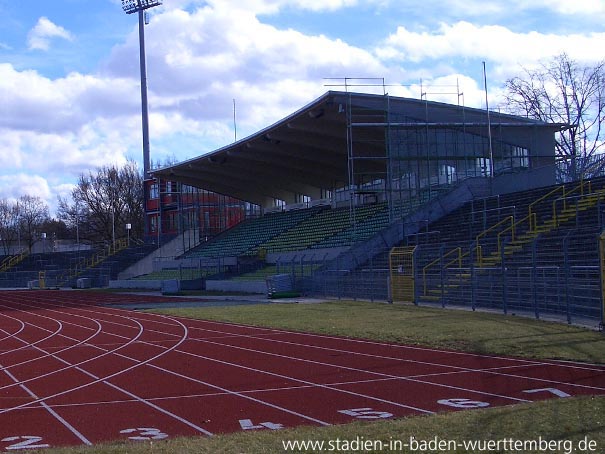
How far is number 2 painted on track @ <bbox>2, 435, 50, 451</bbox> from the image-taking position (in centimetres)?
829

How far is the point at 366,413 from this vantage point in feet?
31.4

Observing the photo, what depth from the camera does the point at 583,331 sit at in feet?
55.3

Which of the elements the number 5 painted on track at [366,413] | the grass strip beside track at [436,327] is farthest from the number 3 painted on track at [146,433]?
the grass strip beside track at [436,327]

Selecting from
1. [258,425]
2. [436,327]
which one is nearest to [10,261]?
[436,327]

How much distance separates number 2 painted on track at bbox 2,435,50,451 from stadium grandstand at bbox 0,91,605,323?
13.1 metres

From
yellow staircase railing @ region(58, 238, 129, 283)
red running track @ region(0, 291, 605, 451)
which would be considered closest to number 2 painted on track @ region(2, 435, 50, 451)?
red running track @ region(0, 291, 605, 451)

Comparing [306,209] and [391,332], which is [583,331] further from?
[306,209]

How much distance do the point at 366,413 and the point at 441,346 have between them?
6.68 meters

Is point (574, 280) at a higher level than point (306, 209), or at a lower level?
lower

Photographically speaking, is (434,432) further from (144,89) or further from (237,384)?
(144,89)

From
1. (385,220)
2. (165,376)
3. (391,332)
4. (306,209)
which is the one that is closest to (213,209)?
→ (306,209)

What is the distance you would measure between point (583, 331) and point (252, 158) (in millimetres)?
39262

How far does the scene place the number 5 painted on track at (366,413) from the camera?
9.32 m

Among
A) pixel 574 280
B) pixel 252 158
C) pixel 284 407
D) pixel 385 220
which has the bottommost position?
pixel 284 407
